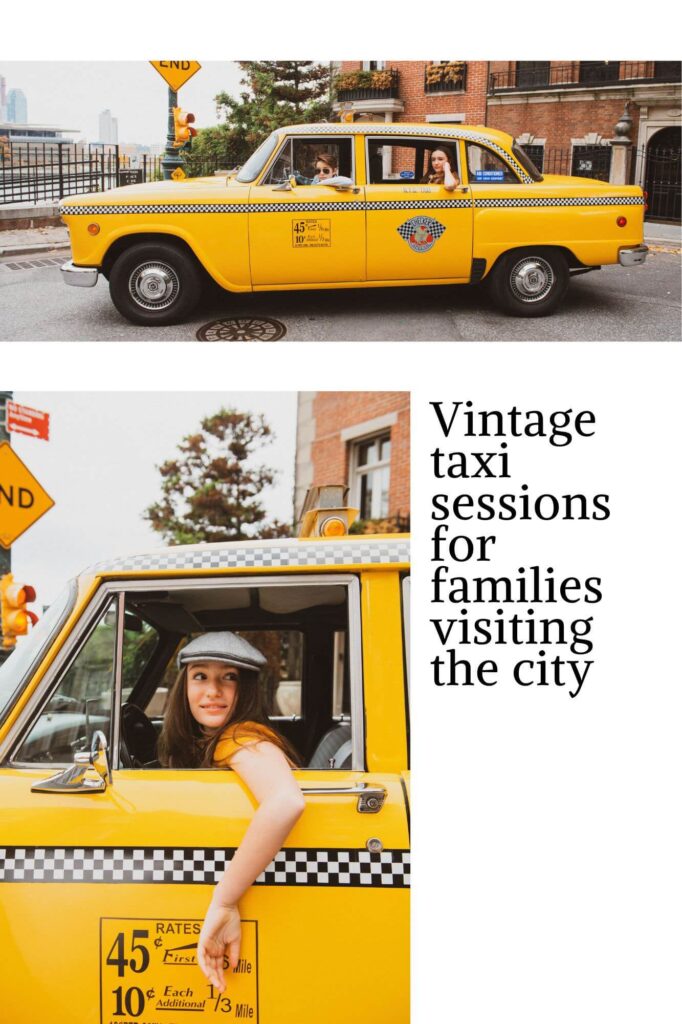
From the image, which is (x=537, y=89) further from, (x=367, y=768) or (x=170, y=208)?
(x=367, y=768)

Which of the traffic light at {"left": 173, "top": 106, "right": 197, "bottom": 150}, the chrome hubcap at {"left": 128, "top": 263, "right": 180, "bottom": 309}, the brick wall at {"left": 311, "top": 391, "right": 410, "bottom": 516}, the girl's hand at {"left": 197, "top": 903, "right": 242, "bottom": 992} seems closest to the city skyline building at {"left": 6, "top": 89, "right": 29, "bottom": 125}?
the traffic light at {"left": 173, "top": 106, "right": 197, "bottom": 150}

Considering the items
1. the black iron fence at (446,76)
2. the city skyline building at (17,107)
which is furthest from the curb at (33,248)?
the black iron fence at (446,76)

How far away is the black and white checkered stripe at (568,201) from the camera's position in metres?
5.73

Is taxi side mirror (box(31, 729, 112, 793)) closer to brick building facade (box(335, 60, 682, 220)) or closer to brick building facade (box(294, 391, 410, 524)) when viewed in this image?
brick building facade (box(335, 60, 682, 220))

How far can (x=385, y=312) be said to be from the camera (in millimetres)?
5484

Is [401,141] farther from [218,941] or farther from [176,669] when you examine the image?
[218,941]

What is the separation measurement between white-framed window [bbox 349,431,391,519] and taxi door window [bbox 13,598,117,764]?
5814 mm

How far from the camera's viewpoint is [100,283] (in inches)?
226

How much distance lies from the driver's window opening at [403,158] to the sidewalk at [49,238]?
1.32m

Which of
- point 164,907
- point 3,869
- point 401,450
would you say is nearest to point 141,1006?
point 164,907

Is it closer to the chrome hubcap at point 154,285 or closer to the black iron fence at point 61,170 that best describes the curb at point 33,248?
the black iron fence at point 61,170

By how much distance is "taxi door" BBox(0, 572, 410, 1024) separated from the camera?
2633 millimetres

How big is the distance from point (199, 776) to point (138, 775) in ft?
0.64

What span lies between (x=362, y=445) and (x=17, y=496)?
5383mm
